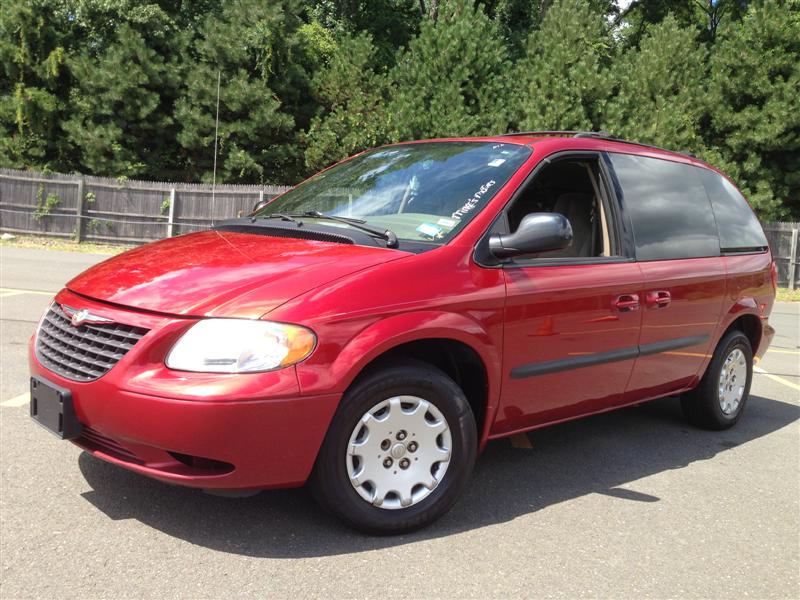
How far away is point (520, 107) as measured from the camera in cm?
2503

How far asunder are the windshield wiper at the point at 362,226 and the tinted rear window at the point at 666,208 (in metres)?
1.62

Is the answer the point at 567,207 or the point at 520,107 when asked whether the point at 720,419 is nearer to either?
the point at 567,207

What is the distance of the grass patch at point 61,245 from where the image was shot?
71.5 ft

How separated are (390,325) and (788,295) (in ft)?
73.9

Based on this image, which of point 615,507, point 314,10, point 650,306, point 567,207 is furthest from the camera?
point 314,10

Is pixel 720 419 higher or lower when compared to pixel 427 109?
lower

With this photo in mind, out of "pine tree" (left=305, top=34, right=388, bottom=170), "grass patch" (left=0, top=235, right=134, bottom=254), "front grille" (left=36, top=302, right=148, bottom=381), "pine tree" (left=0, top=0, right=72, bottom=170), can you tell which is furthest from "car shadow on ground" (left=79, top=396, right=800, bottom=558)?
"pine tree" (left=0, top=0, right=72, bottom=170)

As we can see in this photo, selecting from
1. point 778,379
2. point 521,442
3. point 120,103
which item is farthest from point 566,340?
point 120,103

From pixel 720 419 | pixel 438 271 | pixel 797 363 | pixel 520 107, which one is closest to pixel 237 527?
pixel 438 271

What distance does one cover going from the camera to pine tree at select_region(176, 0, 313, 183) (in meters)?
26.8

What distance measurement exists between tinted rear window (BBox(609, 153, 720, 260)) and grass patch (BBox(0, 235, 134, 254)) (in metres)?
19.2

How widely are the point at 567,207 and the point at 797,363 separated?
5.75m

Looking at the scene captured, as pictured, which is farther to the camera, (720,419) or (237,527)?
(720,419)

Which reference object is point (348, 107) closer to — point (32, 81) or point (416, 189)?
point (32, 81)
